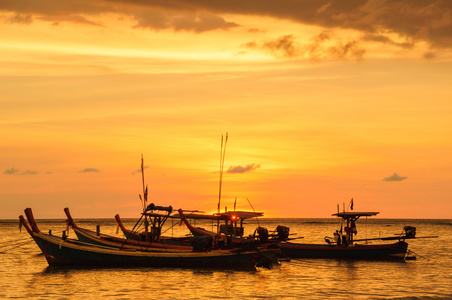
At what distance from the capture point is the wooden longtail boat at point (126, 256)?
1725 inches

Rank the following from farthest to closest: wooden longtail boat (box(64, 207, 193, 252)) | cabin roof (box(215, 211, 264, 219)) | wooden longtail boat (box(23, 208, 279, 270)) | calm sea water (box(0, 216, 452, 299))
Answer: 1. cabin roof (box(215, 211, 264, 219))
2. wooden longtail boat (box(64, 207, 193, 252))
3. wooden longtail boat (box(23, 208, 279, 270))
4. calm sea water (box(0, 216, 452, 299))

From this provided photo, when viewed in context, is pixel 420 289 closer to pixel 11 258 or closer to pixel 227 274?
pixel 227 274

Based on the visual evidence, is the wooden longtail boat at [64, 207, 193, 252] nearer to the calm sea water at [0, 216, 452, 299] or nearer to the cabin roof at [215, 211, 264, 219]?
the calm sea water at [0, 216, 452, 299]

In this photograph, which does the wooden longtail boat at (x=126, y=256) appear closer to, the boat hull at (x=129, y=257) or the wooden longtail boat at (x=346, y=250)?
the boat hull at (x=129, y=257)

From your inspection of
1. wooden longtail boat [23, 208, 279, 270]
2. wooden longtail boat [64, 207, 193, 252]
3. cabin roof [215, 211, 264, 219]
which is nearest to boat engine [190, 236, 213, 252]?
wooden longtail boat [23, 208, 279, 270]

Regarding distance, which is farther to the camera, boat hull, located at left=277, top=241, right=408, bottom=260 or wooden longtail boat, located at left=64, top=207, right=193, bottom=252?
boat hull, located at left=277, top=241, right=408, bottom=260

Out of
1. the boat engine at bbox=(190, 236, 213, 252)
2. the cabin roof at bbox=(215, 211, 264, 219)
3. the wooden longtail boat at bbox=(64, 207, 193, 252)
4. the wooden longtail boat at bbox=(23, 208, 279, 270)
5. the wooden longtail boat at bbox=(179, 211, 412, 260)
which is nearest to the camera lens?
the wooden longtail boat at bbox=(23, 208, 279, 270)

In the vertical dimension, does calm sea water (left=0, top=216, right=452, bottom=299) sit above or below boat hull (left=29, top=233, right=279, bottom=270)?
below

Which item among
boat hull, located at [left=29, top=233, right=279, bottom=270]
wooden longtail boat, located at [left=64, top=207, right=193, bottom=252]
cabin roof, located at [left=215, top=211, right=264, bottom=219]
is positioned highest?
cabin roof, located at [left=215, top=211, right=264, bottom=219]

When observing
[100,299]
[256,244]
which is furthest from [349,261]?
[100,299]

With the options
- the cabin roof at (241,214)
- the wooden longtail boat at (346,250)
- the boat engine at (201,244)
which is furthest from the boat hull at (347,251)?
the boat engine at (201,244)

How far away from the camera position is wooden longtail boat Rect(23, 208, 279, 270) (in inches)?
1725

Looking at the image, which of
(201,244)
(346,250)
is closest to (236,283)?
(201,244)

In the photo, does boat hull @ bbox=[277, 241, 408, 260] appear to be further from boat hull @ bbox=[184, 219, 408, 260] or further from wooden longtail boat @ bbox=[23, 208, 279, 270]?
wooden longtail boat @ bbox=[23, 208, 279, 270]
